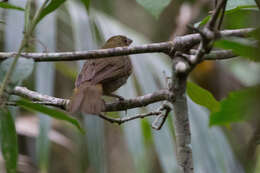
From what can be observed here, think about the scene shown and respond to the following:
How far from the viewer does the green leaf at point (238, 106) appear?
46 cm

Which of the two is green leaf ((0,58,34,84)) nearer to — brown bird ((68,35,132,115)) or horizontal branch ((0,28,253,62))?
horizontal branch ((0,28,253,62))

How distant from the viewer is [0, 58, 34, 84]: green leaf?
0.87 m

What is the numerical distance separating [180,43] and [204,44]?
9.8 inches

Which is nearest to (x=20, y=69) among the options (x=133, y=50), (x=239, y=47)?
(x=133, y=50)

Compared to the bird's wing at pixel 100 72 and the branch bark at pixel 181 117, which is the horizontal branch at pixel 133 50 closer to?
the branch bark at pixel 181 117

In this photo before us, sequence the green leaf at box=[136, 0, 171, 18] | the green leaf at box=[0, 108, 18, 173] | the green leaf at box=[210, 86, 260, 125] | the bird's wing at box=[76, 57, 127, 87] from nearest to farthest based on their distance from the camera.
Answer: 1. the green leaf at box=[210, 86, 260, 125]
2. the green leaf at box=[136, 0, 171, 18]
3. the green leaf at box=[0, 108, 18, 173]
4. the bird's wing at box=[76, 57, 127, 87]

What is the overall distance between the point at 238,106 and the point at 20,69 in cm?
52

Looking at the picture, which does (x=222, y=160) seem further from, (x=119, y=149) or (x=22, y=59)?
(x=119, y=149)

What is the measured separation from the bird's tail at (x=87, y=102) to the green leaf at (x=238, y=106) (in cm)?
69

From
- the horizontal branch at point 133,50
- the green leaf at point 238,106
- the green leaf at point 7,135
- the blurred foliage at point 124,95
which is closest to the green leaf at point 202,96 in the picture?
the blurred foliage at point 124,95

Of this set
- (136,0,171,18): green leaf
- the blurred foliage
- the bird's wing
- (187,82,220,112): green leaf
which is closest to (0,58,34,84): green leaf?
the blurred foliage

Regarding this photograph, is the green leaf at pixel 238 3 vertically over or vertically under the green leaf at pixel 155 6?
over

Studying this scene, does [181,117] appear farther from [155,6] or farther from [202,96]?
[155,6]

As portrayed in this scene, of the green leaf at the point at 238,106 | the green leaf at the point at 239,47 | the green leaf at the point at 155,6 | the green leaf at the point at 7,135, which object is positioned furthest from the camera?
the green leaf at the point at 7,135
